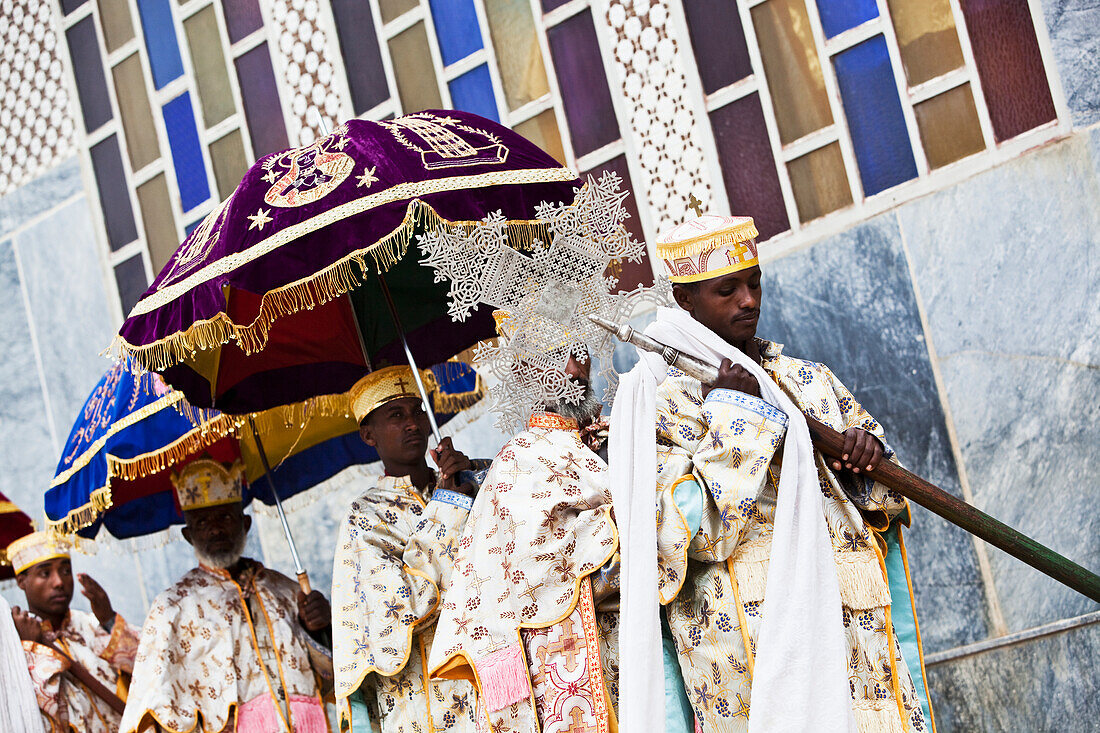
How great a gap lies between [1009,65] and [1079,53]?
33 centimetres

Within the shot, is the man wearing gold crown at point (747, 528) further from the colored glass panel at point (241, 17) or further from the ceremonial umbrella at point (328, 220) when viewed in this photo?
the colored glass panel at point (241, 17)

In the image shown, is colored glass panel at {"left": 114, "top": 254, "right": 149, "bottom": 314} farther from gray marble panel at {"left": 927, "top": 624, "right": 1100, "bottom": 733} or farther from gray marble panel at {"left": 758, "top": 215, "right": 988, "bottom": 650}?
gray marble panel at {"left": 927, "top": 624, "right": 1100, "bottom": 733}

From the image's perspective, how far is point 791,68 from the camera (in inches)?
266

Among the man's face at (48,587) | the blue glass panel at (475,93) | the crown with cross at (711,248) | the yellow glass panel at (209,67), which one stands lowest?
the man's face at (48,587)

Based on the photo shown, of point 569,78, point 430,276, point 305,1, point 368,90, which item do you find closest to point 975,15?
point 569,78

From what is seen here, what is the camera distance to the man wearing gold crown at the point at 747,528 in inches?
163

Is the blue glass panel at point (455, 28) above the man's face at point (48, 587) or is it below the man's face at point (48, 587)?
above

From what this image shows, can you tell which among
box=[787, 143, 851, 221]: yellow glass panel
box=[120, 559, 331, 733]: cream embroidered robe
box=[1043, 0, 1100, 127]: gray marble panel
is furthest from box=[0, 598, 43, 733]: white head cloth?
box=[1043, 0, 1100, 127]: gray marble panel

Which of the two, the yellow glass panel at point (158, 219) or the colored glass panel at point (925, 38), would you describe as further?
the yellow glass panel at point (158, 219)

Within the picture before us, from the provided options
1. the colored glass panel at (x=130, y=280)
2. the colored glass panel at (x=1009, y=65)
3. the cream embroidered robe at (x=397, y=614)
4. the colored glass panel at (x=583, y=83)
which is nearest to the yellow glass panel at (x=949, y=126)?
the colored glass panel at (x=1009, y=65)

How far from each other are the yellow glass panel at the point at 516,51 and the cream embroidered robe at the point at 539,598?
3.60 meters

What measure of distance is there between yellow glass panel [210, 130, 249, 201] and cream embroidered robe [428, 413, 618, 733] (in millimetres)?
5114

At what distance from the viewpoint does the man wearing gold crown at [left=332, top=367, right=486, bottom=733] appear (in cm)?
529

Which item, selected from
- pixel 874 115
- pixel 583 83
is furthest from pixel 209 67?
pixel 874 115
